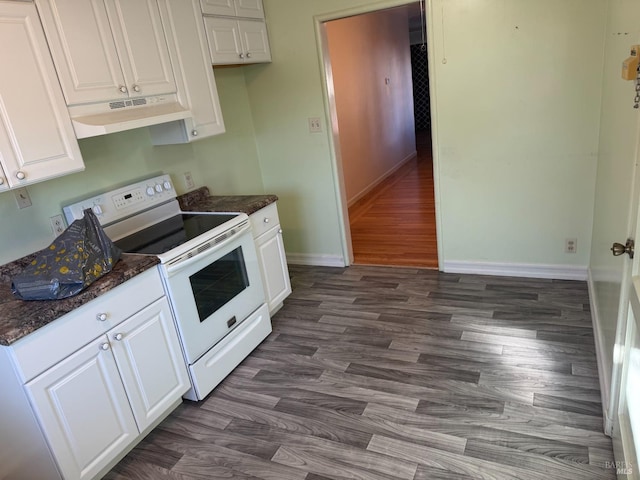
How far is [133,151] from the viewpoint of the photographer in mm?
2732

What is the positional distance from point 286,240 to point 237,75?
1.46m

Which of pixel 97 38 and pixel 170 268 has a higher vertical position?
pixel 97 38

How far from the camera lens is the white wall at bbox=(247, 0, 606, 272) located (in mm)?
2801

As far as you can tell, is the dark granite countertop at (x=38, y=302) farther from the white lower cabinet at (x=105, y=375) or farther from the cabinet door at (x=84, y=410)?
the cabinet door at (x=84, y=410)

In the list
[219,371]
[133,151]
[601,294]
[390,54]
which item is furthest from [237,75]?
[390,54]

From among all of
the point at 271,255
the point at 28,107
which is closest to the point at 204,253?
the point at 271,255

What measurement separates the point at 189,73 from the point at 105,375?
68.2 inches

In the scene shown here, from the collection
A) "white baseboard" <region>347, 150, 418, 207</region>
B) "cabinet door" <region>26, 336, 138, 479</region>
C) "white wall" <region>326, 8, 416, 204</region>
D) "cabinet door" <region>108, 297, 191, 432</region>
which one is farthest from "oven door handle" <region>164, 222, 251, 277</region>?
"white baseboard" <region>347, 150, 418, 207</region>

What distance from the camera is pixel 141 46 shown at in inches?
93.6

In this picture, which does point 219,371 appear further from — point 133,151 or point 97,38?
point 97,38

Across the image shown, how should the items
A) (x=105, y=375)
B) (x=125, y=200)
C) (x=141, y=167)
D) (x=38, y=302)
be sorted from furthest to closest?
(x=141, y=167) < (x=125, y=200) < (x=105, y=375) < (x=38, y=302)

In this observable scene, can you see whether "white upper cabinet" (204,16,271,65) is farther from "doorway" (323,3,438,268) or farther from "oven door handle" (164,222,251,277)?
"oven door handle" (164,222,251,277)

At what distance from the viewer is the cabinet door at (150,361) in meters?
2.03

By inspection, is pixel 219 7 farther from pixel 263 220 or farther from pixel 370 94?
pixel 370 94
